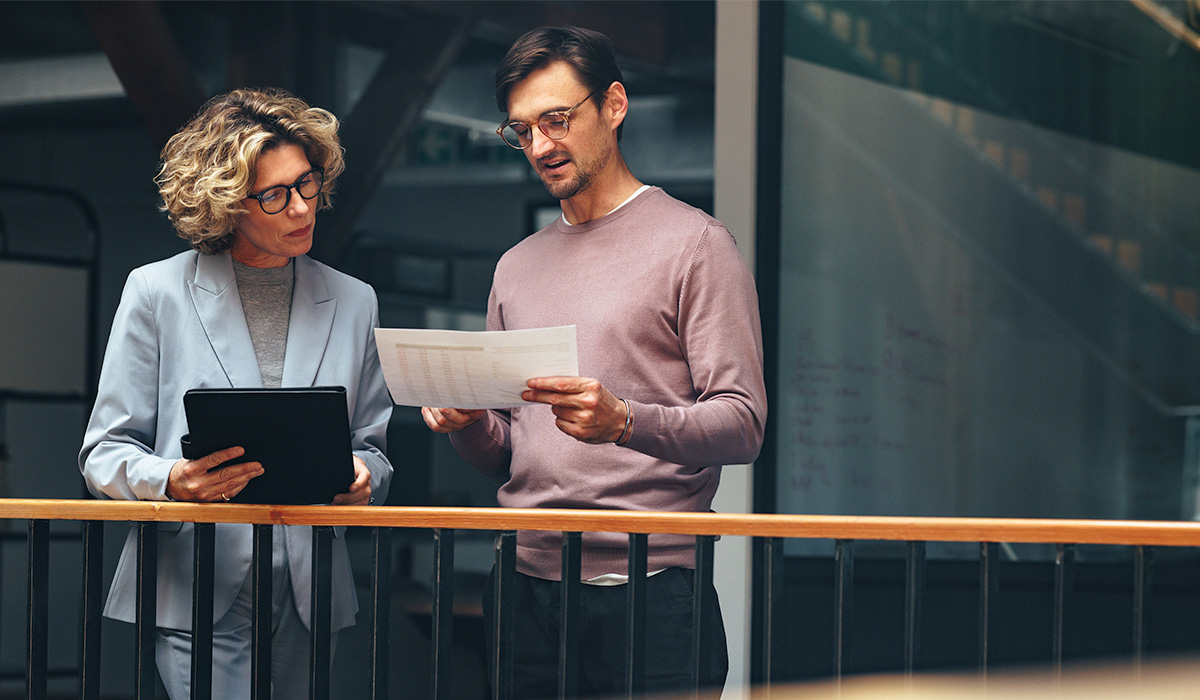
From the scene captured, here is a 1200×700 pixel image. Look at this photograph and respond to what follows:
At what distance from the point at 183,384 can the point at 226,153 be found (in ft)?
1.32

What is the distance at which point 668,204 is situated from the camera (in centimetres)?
208

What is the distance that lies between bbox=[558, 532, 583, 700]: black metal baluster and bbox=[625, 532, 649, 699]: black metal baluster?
0.08 metres

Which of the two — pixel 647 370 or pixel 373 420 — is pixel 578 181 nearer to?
pixel 647 370

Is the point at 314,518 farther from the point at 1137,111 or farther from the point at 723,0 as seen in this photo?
the point at 1137,111

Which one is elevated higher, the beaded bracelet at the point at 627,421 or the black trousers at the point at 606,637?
the beaded bracelet at the point at 627,421

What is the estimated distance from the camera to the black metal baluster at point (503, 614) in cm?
183

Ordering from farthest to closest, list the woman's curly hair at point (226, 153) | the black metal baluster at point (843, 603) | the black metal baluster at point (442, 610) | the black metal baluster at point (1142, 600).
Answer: the woman's curly hair at point (226, 153) → the black metal baluster at point (442, 610) → the black metal baluster at point (843, 603) → the black metal baluster at point (1142, 600)

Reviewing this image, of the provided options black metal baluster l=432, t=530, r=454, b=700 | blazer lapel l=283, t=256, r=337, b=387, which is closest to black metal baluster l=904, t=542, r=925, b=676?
black metal baluster l=432, t=530, r=454, b=700

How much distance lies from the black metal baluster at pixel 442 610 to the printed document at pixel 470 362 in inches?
9.6

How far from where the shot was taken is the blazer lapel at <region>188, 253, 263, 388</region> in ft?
6.61

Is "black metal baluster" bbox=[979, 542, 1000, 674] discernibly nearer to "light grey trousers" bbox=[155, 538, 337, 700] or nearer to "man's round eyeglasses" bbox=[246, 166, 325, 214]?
"light grey trousers" bbox=[155, 538, 337, 700]

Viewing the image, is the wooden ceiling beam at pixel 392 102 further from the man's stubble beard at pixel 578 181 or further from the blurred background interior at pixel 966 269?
the man's stubble beard at pixel 578 181

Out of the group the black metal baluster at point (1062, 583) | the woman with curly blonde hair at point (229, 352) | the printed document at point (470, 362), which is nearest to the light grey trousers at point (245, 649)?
the woman with curly blonde hair at point (229, 352)

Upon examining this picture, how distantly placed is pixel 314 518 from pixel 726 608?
2.18 metres
